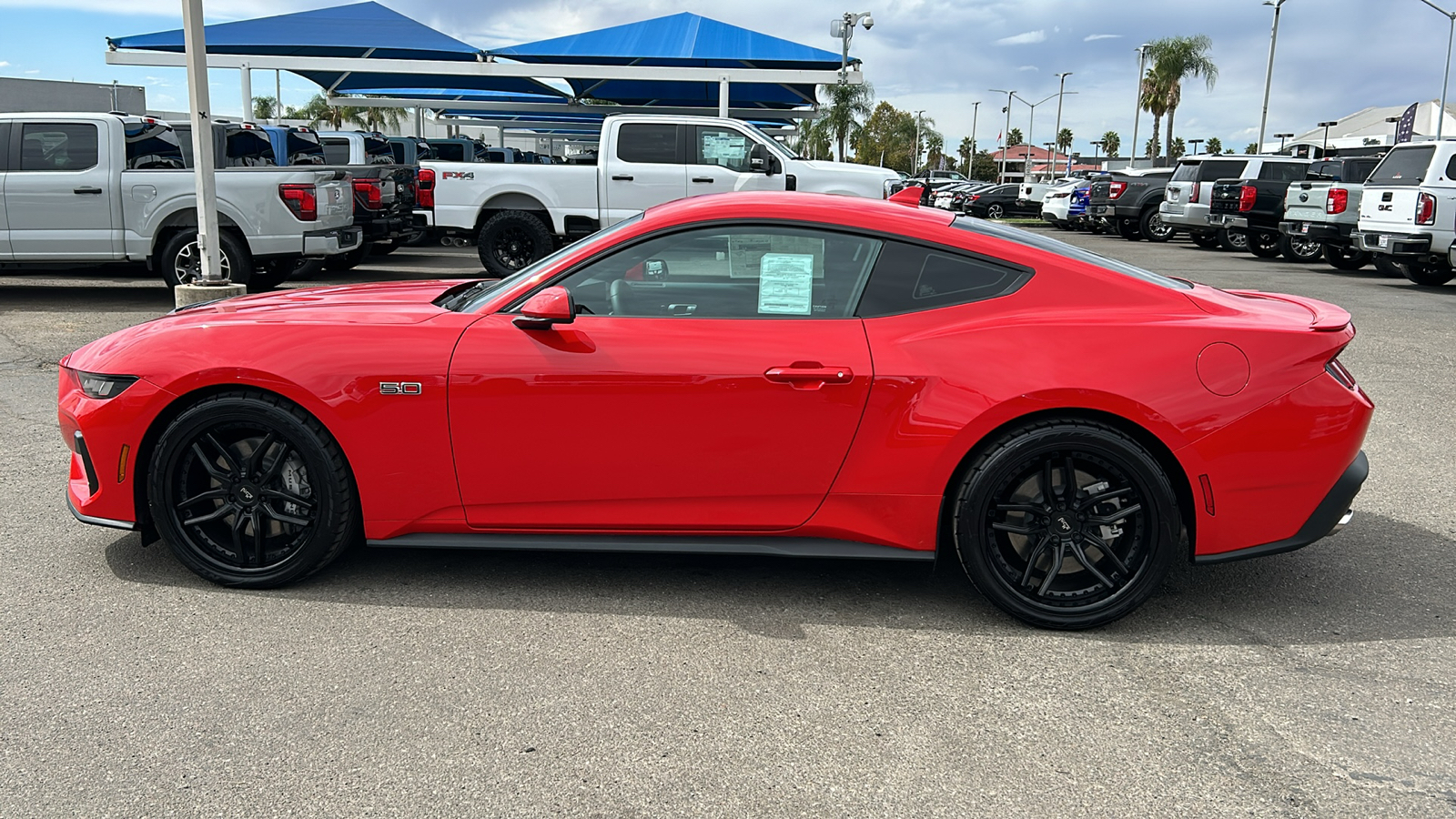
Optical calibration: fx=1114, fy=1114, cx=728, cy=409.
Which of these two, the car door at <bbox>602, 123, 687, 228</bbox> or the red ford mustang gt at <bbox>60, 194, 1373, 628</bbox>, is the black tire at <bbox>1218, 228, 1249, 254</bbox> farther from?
the red ford mustang gt at <bbox>60, 194, 1373, 628</bbox>

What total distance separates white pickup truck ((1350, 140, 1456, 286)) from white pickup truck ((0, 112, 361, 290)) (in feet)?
45.0

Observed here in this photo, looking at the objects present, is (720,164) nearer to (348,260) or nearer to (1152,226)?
(348,260)

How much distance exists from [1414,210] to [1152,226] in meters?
13.9

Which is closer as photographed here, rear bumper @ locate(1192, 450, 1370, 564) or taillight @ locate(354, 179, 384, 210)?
rear bumper @ locate(1192, 450, 1370, 564)

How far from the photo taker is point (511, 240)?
14.3 metres

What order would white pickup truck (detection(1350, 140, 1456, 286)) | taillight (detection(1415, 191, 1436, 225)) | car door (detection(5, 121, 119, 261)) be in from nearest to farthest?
car door (detection(5, 121, 119, 261)) → taillight (detection(1415, 191, 1436, 225)) → white pickup truck (detection(1350, 140, 1456, 286))

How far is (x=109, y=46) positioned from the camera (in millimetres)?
21828

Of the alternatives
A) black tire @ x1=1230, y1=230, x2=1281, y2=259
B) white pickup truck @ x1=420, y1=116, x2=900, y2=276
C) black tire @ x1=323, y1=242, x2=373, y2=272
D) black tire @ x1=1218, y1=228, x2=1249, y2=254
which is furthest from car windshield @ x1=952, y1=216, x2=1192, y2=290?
black tire @ x1=1230, y1=230, x2=1281, y2=259

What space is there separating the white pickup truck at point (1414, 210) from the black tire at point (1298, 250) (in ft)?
17.0

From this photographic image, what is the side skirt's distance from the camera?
3.80 m

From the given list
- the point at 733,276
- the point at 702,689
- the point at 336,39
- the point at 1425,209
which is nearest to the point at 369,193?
the point at 733,276

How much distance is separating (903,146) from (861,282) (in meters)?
115

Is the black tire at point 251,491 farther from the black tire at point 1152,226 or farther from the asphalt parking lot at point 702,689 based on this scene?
the black tire at point 1152,226

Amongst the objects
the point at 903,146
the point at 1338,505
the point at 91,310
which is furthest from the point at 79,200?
the point at 903,146
